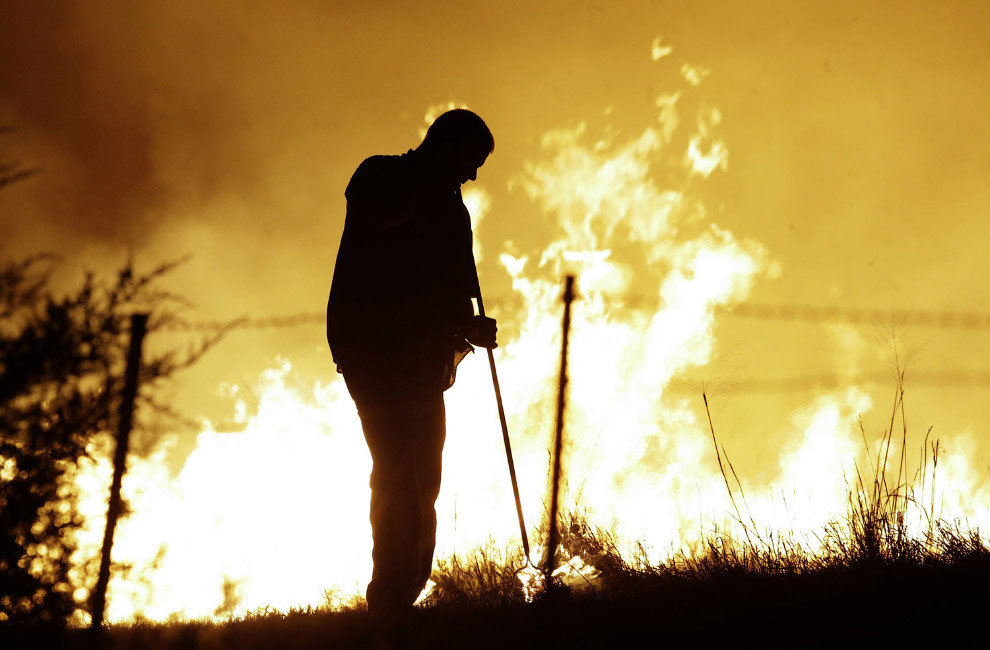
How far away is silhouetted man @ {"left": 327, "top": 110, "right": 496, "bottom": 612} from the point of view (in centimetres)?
285

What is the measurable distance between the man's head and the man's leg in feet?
3.27

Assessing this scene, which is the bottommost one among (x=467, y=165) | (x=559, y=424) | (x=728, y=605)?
(x=728, y=605)

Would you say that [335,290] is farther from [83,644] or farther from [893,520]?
[893,520]

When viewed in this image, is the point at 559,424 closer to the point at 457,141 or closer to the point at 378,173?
the point at 457,141

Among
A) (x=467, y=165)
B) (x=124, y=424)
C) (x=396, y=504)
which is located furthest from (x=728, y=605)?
(x=124, y=424)

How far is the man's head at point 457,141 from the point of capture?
9.87 ft

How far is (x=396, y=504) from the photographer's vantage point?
9.43ft

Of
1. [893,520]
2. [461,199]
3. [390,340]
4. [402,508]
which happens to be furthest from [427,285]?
[893,520]

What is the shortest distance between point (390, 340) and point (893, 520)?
2643 mm

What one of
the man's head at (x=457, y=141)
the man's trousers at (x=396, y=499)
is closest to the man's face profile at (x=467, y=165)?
the man's head at (x=457, y=141)

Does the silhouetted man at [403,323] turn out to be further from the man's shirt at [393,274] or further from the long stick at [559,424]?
the long stick at [559,424]

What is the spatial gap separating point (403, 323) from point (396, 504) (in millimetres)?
731

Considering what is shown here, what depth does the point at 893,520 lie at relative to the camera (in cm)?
355

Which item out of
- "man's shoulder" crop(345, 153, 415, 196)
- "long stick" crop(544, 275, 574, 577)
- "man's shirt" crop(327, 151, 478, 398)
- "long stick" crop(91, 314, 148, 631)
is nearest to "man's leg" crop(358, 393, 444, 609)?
"man's shirt" crop(327, 151, 478, 398)
